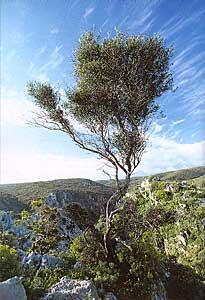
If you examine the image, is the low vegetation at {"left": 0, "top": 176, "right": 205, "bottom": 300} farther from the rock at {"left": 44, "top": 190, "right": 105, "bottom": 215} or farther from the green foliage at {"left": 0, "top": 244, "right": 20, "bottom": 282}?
the rock at {"left": 44, "top": 190, "right": 105, "bottom": 215}

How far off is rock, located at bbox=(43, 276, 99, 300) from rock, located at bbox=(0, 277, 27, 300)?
119 centimetres

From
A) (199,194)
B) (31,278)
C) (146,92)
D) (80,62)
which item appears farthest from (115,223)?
(199,194)

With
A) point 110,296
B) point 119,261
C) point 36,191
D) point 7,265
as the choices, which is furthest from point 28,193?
point 110,296

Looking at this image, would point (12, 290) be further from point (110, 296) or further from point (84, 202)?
point (84, 202)

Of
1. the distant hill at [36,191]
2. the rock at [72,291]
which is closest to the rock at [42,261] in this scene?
the rock at [72,291]

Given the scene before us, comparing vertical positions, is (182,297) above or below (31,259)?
below

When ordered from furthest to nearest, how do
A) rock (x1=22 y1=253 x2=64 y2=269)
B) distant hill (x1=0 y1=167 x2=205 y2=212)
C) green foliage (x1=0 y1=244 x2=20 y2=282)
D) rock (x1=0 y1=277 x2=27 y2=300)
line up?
distant hill (x1=0 y1=167 x2=205 y2=212)
rock (x1=22 y1=253 x2=64 y2=269)
green foliage (x1=0 y1=244 x2=20 y2=282)
rock (x1=0 y1=277 x2=27 y2=300)

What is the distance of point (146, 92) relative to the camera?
12367 mm

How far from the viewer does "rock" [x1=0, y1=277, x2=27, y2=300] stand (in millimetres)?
7918

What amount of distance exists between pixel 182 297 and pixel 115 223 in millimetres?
3579

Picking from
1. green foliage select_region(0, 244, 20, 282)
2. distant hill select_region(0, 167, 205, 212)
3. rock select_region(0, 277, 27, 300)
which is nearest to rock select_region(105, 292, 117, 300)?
green foliage select_region(0, 244, 20, 282)

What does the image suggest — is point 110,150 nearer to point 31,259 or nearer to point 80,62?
point 80,62

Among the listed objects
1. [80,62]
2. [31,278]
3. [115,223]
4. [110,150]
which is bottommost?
[31,278]

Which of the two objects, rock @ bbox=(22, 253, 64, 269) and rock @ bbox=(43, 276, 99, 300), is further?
rock @ bbox=(22, 253, 64, 269)
